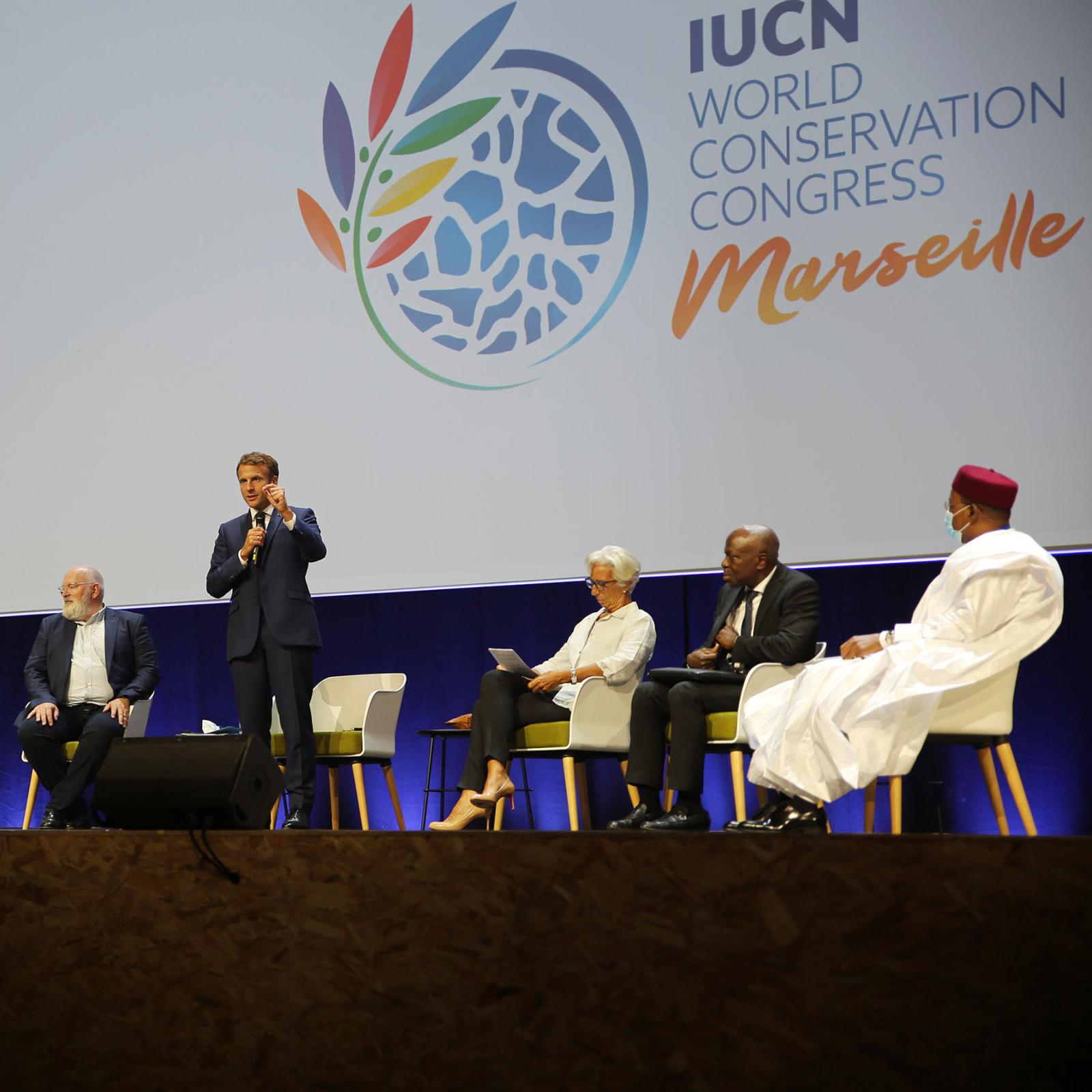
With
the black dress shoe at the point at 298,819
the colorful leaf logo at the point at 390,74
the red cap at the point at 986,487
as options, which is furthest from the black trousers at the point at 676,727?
the colorful leaf logo at the point at 390,74

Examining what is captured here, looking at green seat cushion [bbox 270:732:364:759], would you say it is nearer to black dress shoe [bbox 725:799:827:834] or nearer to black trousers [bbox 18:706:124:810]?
black trousers [bbox 18:706:124:810]

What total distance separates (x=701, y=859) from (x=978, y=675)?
124 centimetres

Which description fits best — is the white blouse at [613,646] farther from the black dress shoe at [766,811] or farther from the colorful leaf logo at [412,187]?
the colorful leaf logo at [412,187]

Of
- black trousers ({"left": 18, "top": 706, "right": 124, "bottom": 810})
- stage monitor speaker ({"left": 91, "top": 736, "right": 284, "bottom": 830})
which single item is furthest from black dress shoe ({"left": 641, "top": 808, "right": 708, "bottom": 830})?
black trousers ({"left": 18, "top": 706, "right": 124, "bottom": 810})

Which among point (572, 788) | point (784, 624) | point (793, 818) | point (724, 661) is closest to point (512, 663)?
point (572, 788)

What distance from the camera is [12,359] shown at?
564cm

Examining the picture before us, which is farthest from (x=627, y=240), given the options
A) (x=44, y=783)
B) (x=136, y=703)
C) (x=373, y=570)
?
(x=44, y=783)

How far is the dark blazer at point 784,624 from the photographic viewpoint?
4.01m

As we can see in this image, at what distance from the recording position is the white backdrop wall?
14.1 feet

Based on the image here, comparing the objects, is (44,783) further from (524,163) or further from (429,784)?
(524,163)

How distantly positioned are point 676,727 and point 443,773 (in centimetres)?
148

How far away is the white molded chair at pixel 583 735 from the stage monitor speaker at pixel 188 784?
1.47 meters

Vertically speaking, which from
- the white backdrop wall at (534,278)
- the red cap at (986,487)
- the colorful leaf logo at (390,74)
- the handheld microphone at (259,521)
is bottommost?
the handheld microphone at (259,521)

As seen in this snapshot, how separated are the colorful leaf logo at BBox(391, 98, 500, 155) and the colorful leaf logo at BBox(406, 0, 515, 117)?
7 cm
